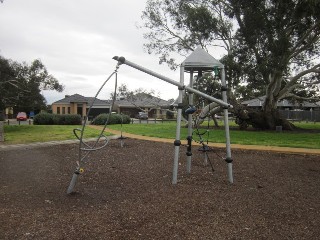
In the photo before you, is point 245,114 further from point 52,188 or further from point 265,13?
point 52,188

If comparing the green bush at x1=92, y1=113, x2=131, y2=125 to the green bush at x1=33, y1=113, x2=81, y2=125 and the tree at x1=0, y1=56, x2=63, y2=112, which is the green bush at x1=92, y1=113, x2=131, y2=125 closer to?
the green bush at x1=33, y1=113, x2=81, y2=125

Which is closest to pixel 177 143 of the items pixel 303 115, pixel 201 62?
pixel 201 62

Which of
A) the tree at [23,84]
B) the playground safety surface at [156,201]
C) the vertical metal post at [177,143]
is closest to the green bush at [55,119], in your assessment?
the tree at [23,84]

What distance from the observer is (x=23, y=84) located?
22.3 m

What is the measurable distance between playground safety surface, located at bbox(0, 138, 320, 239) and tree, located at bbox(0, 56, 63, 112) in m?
13.1

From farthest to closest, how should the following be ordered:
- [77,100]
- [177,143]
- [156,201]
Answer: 1. [77,100]
2. [177,143]
3. [156,201]

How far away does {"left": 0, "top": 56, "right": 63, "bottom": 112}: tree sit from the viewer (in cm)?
2092

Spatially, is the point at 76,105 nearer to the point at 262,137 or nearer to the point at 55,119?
the point at 55,119

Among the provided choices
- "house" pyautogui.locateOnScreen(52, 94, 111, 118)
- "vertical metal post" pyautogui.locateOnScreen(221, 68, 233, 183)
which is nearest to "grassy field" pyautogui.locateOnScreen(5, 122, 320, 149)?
"vertical metal post" pyautogui.locateOnScreen(221, 68, 233, 183)

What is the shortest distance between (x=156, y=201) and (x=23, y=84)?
1916cm

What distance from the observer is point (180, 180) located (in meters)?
6.97

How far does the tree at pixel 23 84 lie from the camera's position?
20.9m

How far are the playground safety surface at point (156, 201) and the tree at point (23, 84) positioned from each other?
13065 millimetres

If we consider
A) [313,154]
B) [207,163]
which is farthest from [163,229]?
[313,154]
